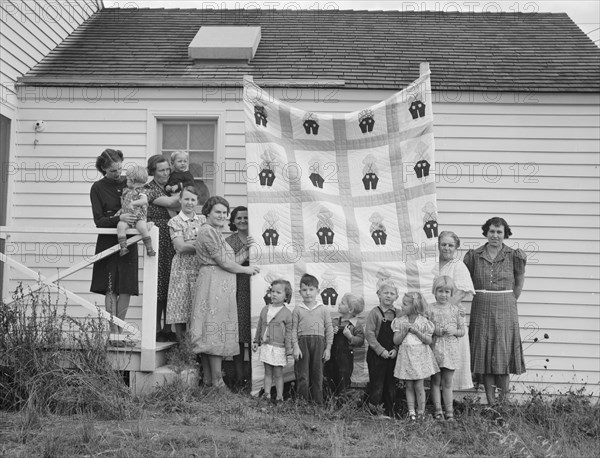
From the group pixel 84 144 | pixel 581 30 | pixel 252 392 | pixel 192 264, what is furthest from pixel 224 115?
pixel 581 30

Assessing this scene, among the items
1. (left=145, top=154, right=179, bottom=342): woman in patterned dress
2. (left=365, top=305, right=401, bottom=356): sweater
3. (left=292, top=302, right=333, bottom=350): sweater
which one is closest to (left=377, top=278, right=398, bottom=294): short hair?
(left=365, top=305, right=401, bottom=356): sweater

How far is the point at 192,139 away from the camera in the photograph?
9.90 metres

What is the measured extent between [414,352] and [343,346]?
77cm

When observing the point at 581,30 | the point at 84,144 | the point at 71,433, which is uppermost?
the point at 581,30

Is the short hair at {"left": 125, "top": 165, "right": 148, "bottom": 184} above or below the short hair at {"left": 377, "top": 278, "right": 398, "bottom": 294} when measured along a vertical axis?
above

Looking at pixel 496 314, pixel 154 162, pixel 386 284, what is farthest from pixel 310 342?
pixel 154 162

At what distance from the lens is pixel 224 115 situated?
974 centimetres

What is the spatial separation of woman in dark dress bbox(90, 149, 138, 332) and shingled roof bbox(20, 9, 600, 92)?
2.36 meters

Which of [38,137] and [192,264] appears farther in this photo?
[38,137]

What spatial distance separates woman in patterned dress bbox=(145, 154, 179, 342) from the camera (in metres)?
7.99

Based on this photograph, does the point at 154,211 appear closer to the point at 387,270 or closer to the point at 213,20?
the point at 387,270

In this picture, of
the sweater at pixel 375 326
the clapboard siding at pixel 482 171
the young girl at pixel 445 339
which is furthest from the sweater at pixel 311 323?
the clapboard siding at pixel 482 171

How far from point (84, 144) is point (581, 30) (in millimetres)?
7663

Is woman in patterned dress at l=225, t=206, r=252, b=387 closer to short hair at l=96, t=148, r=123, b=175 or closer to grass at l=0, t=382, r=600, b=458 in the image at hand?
grass at l=0, t=382, r=600, b=458
